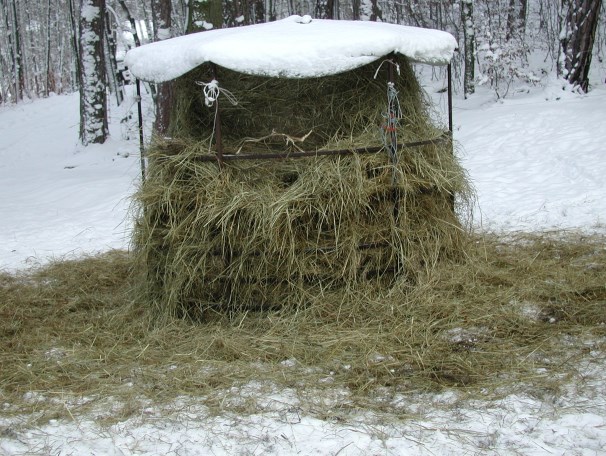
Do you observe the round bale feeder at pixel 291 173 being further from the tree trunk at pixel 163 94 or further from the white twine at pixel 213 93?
the tree trunk at pixel 163 94

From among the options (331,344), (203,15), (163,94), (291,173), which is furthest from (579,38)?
(331,344)

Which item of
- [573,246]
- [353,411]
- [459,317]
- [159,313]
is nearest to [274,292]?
[159,313]

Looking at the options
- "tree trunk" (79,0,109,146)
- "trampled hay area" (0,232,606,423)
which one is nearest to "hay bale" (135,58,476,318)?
"trampled hay area" (0,232,606,423)

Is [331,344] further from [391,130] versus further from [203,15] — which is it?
[203,15]

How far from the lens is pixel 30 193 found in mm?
11438

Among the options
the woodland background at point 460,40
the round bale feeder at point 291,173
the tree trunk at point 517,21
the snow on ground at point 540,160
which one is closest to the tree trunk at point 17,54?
the woodland background at point 460,40

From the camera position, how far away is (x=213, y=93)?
466cm

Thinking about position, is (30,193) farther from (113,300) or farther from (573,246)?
(573,246)

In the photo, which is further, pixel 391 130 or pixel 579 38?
pixel 579 38

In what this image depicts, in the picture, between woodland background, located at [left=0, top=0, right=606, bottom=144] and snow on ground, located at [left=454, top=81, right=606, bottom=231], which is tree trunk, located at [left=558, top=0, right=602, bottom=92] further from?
snow on ground, located at [left=454, top=81, right=606, bottom=231]

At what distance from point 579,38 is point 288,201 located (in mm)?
8503

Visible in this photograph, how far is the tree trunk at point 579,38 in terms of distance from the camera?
10953 mm

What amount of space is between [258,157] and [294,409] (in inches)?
75.8

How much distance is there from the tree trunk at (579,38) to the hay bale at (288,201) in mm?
7165
